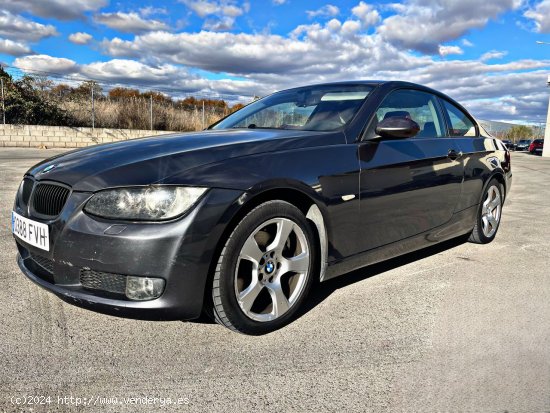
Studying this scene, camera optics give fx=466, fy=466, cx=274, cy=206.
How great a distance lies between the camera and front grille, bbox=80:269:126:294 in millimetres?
2182

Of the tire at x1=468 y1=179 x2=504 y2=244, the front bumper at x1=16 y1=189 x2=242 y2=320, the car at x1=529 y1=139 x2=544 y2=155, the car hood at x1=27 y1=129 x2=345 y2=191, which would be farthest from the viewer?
the car at x1=529 y1=139 x2=544 y2=155

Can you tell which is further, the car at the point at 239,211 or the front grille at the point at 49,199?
the front grille at the point at 49,199

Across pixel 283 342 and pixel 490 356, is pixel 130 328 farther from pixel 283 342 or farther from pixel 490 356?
pixel 490 356

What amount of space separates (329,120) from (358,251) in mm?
903

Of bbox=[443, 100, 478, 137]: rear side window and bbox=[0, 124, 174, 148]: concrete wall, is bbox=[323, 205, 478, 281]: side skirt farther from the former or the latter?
bbox=[0, 124, 174, 148]: concrete wall

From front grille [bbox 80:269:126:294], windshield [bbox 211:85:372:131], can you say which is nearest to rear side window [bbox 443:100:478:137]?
windshield [bbox 211:85:372:131]

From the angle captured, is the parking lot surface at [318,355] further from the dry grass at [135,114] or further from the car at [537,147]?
the car at [537,147]

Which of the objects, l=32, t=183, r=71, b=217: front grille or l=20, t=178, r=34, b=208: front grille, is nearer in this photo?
l=32, t=183, r=71, b=217: front grille

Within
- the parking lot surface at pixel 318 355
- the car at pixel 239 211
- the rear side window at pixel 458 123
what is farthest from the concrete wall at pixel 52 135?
the parking lot surface at pixel 318 355

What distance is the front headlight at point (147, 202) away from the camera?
2154 mm

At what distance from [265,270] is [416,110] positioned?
2041mm

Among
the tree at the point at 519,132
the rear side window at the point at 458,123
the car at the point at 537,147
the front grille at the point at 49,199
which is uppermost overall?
the tree at the point at 519,132

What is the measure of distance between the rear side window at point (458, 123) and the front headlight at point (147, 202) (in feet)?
8.88

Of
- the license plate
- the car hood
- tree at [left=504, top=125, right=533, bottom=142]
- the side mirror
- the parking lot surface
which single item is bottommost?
the parking lot surface
